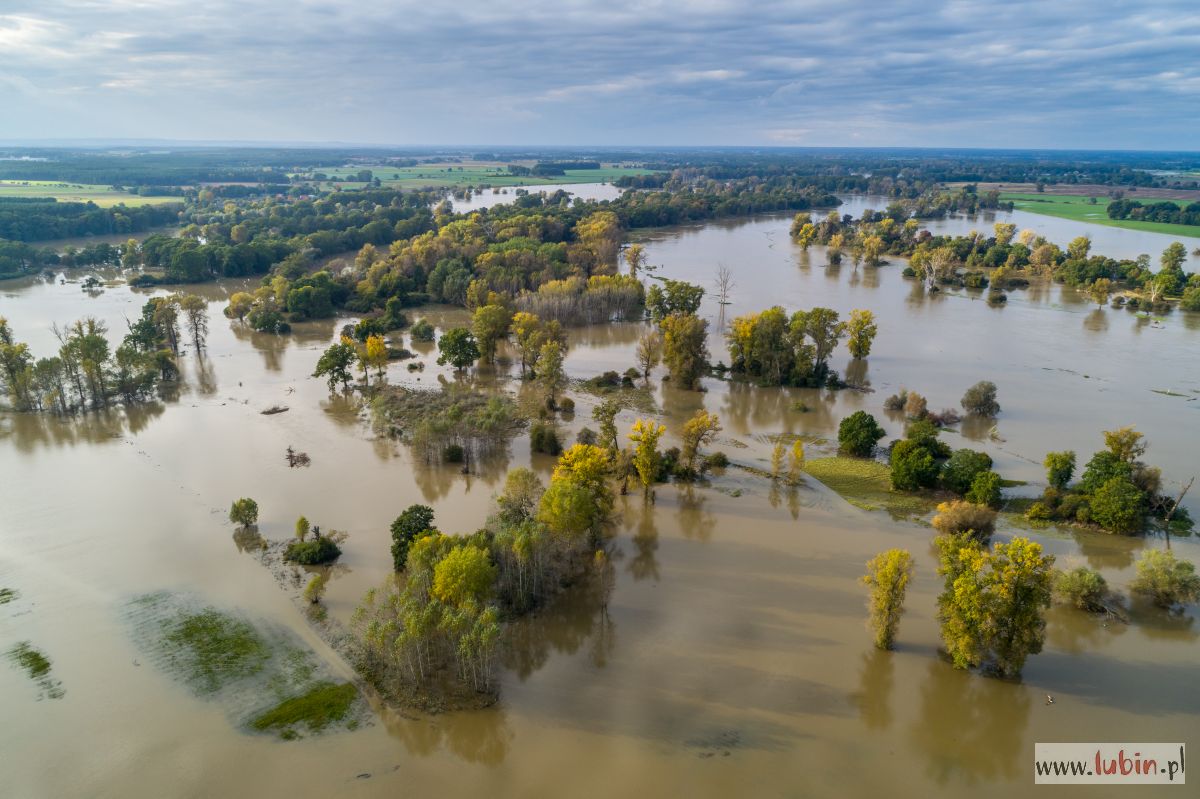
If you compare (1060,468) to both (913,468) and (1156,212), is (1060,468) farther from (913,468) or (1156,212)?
(1156,212)

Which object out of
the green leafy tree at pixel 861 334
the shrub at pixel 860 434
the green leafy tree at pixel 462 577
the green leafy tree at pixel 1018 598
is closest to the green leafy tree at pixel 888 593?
the green leafy tree at pixel 1018 598

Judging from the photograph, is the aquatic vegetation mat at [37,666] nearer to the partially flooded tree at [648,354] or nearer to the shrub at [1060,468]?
the partially flooded tree at [648,354]

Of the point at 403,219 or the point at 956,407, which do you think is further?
the point at 403,219

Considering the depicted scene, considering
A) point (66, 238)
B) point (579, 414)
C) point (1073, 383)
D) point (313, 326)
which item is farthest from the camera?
point (66, 238)

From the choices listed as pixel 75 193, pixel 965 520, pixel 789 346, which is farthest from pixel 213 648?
pixel 75 193

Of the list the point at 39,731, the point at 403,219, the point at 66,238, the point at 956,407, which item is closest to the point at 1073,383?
the point at 956,407

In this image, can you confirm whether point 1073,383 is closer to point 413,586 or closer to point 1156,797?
point 1156,797

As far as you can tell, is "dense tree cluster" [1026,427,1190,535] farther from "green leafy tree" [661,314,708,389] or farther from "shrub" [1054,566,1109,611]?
"green leafy tree" [661,314,708,389]
